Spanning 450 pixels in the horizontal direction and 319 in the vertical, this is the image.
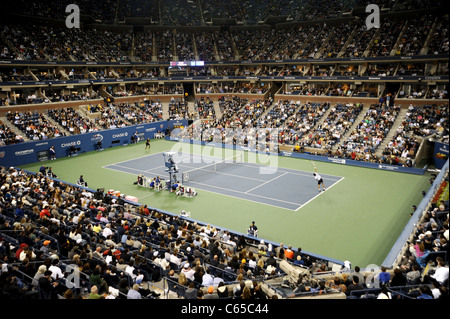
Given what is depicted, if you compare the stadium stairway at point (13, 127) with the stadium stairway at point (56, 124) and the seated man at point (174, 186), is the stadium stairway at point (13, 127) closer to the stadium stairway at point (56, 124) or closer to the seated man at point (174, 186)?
the stadium stairway at point (56, 124)

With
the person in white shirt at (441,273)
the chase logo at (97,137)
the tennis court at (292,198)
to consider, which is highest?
the chase logo at (97,137)

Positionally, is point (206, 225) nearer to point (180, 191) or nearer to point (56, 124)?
point (180, 191)

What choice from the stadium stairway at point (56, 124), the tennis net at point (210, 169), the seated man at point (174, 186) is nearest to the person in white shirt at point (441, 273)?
the seated man at point (174, 186)

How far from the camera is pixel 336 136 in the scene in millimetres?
38938

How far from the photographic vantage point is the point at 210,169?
34750mm

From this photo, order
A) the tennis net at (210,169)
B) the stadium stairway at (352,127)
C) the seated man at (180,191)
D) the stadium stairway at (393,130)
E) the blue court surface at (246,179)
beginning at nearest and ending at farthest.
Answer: the blue court surface at (246,179)
the seated man at (180,191)
the tennis net at (210,169)
the stadium stairway at (393,130)
the stadium stairway at (352,127)

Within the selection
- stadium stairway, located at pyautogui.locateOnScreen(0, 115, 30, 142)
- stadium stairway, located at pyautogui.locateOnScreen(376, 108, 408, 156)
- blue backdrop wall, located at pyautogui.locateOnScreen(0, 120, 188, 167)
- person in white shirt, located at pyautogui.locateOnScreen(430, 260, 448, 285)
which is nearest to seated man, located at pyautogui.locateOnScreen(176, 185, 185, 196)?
blue backdrop wall, located at pyautogui.locateOnScreen(0, 120, 188, 167)

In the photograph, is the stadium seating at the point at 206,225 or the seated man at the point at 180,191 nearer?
the stadium seating at the point at 206,225

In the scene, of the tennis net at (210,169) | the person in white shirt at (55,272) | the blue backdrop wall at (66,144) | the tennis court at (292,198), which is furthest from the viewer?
the blue backdrop wall at (66,144)

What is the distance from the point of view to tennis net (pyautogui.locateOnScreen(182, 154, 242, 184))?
31234 millimetres

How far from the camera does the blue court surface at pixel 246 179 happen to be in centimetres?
2652

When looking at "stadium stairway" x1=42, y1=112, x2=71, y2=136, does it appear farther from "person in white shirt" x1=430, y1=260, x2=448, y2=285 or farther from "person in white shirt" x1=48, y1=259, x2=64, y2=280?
"person in white shirt" x1=430, y1=260, x2=448, y2=285

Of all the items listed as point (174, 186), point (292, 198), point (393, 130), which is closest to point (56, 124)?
point (174, 186)
